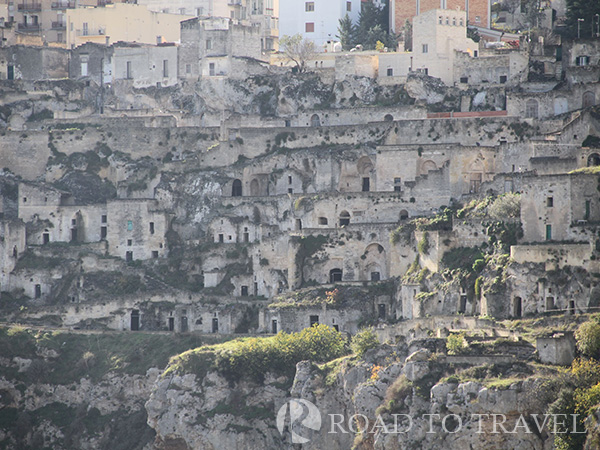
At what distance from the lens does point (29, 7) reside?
→ 120 m

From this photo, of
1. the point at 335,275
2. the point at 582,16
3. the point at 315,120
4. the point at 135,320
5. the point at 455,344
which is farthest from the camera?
the point at 582,16

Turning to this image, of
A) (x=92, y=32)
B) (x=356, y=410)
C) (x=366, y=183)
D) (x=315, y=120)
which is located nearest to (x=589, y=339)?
(x=356, y=410)

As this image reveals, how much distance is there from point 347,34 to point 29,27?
84.0ft

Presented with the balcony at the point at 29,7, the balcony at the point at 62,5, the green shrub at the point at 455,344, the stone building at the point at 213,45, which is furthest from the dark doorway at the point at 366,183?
the balcony at the point at 29,7

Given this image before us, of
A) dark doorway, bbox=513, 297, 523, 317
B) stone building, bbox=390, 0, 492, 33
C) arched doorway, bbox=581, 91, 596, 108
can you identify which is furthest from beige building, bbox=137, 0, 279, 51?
dark doorway, bbox=513, 297, 523, 317

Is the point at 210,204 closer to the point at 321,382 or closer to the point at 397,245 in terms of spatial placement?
the point at 397,245

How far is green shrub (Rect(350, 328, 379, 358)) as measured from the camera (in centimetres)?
7844

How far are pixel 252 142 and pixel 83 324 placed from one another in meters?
17.3

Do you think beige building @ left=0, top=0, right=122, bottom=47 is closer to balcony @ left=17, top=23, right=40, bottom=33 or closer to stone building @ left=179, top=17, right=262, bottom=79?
balcony @ left=17, top=23, right=40, bottom=33

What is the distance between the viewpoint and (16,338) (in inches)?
3521

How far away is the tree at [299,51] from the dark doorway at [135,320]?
24190 millimetres

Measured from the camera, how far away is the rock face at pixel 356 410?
222ft

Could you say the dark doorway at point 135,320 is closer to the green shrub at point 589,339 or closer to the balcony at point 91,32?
the balcony at point 91,32

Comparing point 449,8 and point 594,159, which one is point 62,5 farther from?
point 594,159
